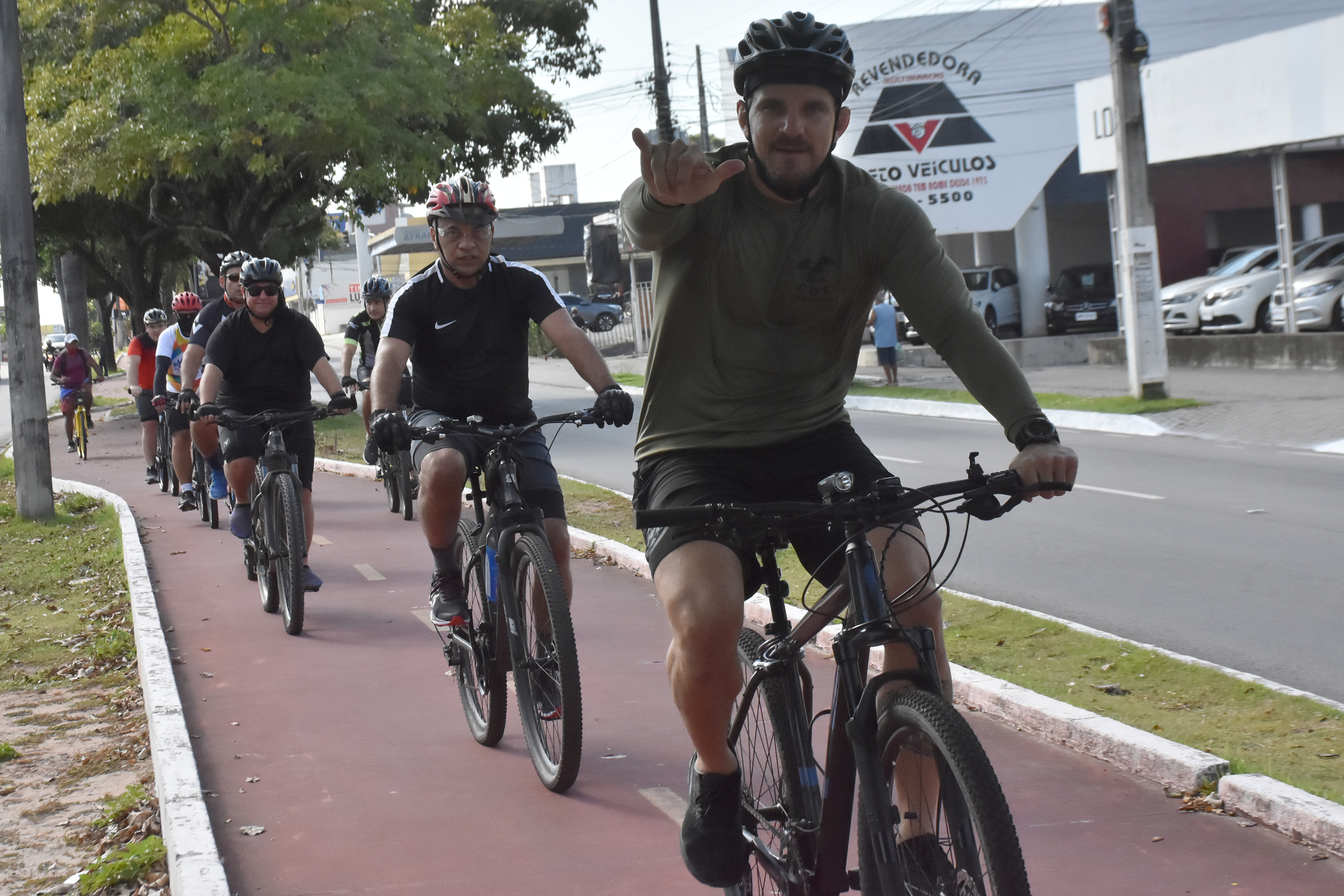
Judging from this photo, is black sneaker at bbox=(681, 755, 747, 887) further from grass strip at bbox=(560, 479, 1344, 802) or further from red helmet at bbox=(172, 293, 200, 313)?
red helmet at bbox=(172, 293, 200, 313)

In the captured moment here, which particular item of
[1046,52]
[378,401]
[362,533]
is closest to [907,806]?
[378,401]

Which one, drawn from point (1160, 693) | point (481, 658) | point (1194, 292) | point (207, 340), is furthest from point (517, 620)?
point (1194, 292)

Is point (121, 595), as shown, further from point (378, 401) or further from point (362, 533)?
point (378, 401)

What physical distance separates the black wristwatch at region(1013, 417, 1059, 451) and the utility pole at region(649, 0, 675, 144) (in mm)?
25531

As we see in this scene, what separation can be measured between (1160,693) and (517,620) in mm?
2476

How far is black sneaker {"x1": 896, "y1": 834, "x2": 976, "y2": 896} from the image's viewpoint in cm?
257

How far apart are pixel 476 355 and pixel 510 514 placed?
0.82 m

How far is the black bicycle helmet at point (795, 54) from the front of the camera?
3025 mm

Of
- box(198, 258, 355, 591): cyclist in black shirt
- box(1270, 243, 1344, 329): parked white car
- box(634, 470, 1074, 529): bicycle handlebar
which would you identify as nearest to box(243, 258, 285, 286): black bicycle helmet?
box(198, 258, 355, 591): cyclist in black shirt

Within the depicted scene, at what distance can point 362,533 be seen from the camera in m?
11.7

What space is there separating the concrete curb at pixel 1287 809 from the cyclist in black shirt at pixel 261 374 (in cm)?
531

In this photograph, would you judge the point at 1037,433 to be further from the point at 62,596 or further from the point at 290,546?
the point at 62,596

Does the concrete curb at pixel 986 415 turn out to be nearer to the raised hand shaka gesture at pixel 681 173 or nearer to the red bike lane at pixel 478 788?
the red bike lane at pixel 478 788

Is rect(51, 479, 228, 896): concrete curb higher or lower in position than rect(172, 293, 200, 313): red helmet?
lower
